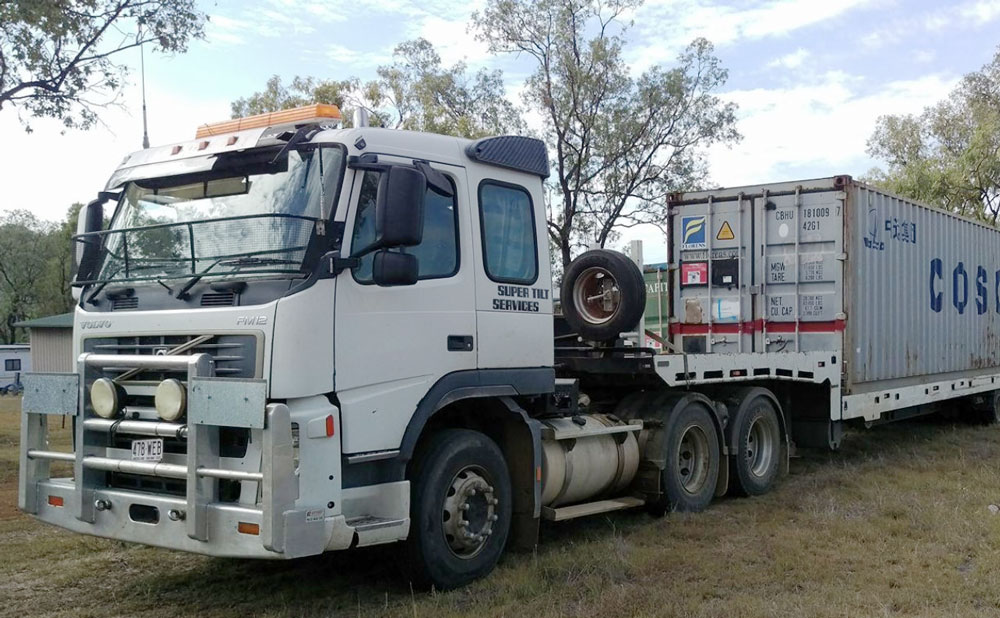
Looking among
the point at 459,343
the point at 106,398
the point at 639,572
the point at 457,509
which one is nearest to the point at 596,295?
the point at 459,343

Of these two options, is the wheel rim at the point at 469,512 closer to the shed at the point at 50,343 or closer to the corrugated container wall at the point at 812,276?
the corrugated container wall at the point at 812,276

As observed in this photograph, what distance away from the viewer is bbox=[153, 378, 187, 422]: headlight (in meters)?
4.95

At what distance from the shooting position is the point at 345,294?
518 centimetres

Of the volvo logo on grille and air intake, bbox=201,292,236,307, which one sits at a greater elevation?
air intake, bbox=201,292,236,307

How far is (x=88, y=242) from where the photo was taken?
5.94 metres

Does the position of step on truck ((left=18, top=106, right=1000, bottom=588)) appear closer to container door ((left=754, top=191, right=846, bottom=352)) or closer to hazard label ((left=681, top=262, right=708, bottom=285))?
container door ((left=754, top=191, right=846, bottom=352))

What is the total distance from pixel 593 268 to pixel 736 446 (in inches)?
90.3

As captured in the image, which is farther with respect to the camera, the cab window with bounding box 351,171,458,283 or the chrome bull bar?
the cab window with bounding box 351,171,458,283

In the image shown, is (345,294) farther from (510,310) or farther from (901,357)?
(901,357)

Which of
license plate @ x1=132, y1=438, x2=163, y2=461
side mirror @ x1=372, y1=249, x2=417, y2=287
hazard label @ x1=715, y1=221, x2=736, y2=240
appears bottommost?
license plate @ x1=132, y1=438, x2=163, y2=461

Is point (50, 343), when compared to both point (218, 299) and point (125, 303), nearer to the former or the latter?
point (125, 303)

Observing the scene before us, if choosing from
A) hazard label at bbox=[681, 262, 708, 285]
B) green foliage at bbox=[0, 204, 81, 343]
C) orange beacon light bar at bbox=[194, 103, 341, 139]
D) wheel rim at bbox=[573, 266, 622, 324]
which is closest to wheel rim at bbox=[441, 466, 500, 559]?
orange beacon light bar at bbox=[194, 103, 341, 139]

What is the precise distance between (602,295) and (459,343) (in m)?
2.57

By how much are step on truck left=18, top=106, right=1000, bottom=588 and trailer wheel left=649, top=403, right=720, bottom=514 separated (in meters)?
0.04
